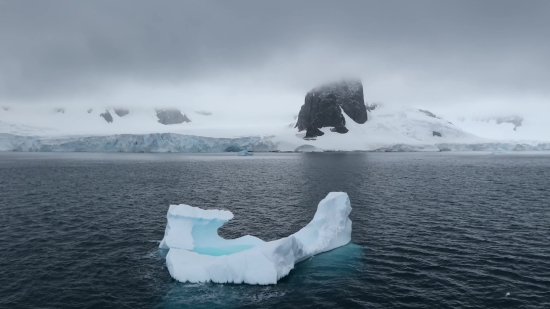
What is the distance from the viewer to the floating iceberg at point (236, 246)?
823 inches

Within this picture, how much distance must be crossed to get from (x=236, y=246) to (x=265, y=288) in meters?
6.19

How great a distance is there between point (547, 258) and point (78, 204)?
48.2 metres

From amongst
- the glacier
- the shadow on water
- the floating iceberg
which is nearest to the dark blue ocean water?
the shadow on water

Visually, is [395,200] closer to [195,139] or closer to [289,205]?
[289,205]

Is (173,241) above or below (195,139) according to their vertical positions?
below

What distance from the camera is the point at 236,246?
1013 inches

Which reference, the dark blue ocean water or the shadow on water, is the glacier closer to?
the dark blue ocean water

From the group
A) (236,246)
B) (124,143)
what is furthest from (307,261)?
(124,143)

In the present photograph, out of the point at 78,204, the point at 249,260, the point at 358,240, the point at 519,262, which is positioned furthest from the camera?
the point at 78,204

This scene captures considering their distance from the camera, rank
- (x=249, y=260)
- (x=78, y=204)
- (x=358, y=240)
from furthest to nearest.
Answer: (x=78, y=204) → (x=358, y=240) → (x=249, y=260)

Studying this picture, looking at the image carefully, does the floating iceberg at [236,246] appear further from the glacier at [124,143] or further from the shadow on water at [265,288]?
the glacier at [124,143]

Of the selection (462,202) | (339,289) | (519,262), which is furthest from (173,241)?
(462,202)

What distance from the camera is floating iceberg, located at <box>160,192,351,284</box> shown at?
68.6 ft

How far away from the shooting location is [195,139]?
18225cm
